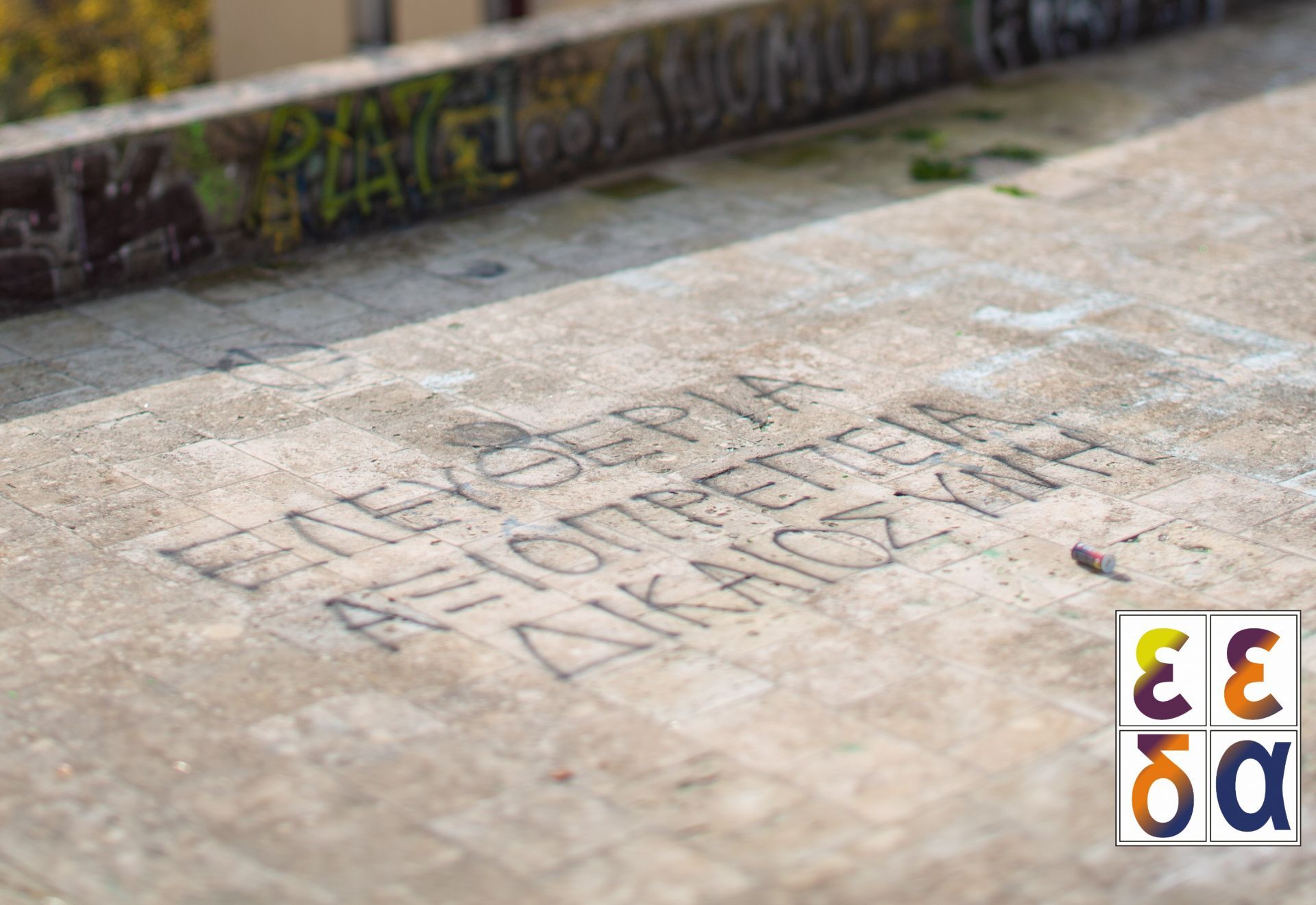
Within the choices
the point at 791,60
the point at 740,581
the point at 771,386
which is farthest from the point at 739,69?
the point at 740,581

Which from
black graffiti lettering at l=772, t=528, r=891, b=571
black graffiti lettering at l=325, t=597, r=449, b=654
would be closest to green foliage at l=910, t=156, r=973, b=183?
black graffiti lettering at l=772, t=528, r=891, b=571

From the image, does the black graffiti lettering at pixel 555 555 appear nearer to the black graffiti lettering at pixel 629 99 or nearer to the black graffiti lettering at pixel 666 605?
the black graffiti lettering at pixel 666 605

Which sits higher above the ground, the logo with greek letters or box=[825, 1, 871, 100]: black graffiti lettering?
box=[825, 1, 871, 100]: black graffiti lettering

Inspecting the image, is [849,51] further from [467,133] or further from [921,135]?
[467,133]

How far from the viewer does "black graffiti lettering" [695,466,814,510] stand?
7.83 m

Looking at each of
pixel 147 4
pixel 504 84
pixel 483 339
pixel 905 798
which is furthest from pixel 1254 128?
Result: pixel 147 4

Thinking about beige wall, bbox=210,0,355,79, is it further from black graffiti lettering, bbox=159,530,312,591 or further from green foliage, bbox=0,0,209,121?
black graffiti lettering, bbox=159,530,312,591

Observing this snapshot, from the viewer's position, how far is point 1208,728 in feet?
20.0

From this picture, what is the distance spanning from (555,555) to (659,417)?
1.63 meters

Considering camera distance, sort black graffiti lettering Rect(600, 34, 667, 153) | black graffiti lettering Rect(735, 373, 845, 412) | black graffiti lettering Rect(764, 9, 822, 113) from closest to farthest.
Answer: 1. black graffiti lettering Rect(735, 373, 845, 412)
2. black graffiti lettering Rect(600, 34, 667, 153)
3. black graffiti lettering Rect(764, 9, 822, 113)

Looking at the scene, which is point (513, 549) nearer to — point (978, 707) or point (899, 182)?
point (978, 707)

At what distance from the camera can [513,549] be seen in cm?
745

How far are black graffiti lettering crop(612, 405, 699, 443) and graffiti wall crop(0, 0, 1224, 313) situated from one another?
371 centimetres

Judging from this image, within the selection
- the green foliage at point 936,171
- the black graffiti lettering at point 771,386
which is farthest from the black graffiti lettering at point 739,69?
the black graffiti lettering at point 771,386
